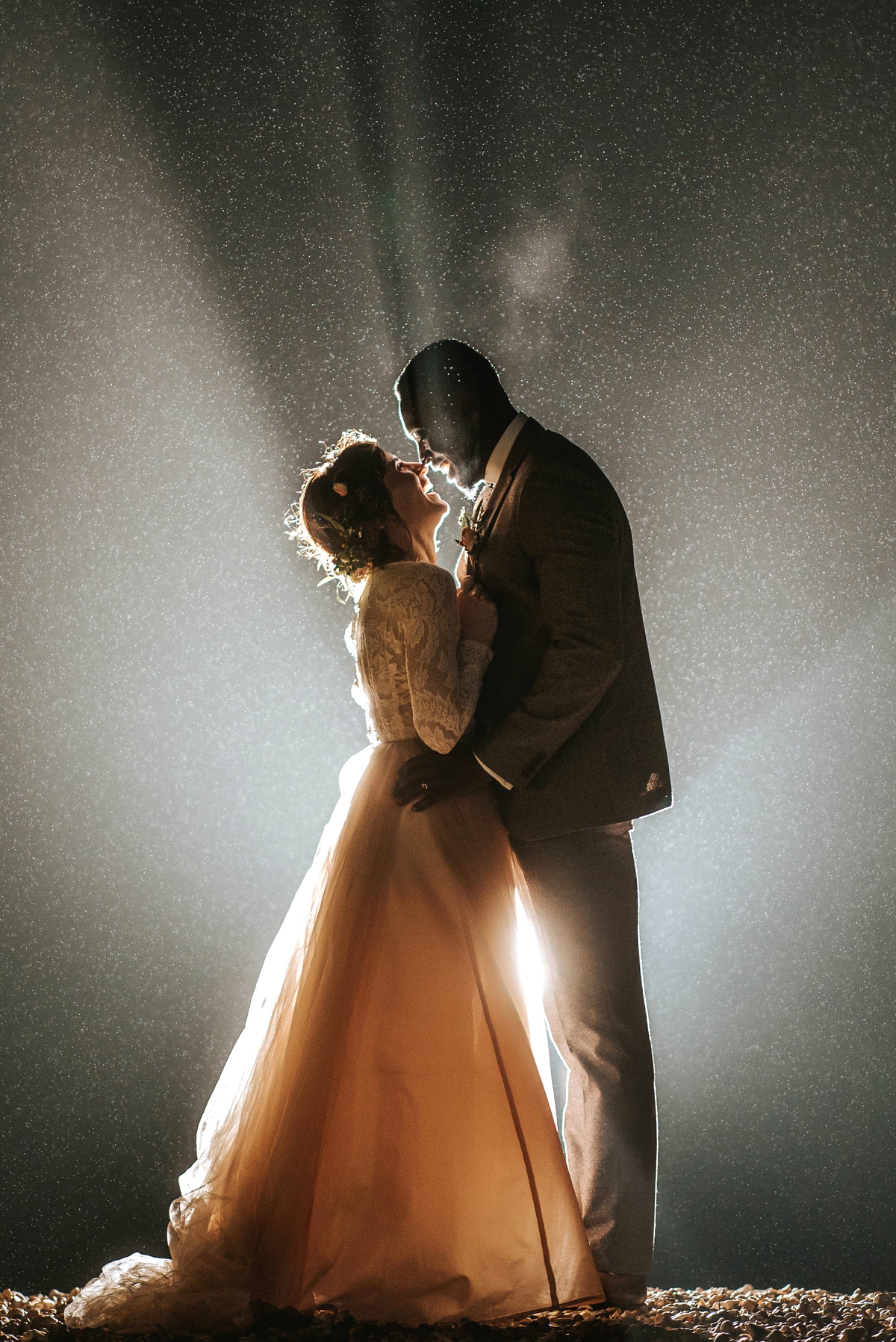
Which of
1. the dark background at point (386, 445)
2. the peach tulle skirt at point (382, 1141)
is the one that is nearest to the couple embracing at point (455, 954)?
the peach tulle skirt at point (382, 1141)

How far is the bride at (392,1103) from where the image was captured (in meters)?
1.18

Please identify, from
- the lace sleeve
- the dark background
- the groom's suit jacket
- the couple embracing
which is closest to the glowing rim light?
the couple embracing

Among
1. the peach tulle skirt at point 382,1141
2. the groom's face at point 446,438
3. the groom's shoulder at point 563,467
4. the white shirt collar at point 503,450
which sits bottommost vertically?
the peach tulle skirt at point 382,1141

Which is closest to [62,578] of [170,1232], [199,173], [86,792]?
[86,792]

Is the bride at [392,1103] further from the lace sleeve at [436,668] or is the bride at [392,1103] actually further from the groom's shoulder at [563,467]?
the groom's shoulder at [563,467]

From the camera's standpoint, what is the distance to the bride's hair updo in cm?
148

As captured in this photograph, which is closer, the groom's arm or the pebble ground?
the pebble ground

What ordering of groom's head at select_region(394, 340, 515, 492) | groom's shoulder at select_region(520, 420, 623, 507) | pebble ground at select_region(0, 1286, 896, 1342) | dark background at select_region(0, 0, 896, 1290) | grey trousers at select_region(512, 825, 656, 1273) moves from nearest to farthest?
pebble ground at select_region(0, 1286, 896, 1342) → grey trousers at select_region(512, 825, 656, 1273) → groom's shoulder at select_region(520, 420, 623, 507) → groom's head at select_region(394, 340, 515, 492) → dark background at select_region(0, 0, 896, 1290)

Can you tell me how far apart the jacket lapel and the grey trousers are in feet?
1.47

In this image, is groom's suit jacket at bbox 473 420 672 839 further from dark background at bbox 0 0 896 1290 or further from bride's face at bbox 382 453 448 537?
dark background at bbox 0 0 896 1290

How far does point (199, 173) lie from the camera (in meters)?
2.48

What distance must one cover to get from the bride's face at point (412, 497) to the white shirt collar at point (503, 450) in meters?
→ 0.09

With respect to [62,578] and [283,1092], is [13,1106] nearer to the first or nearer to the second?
[62,578]

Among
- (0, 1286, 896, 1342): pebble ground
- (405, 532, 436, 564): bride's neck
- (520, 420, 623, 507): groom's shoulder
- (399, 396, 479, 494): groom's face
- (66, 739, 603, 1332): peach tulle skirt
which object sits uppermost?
(399, 396, 479, 494): groom's face
